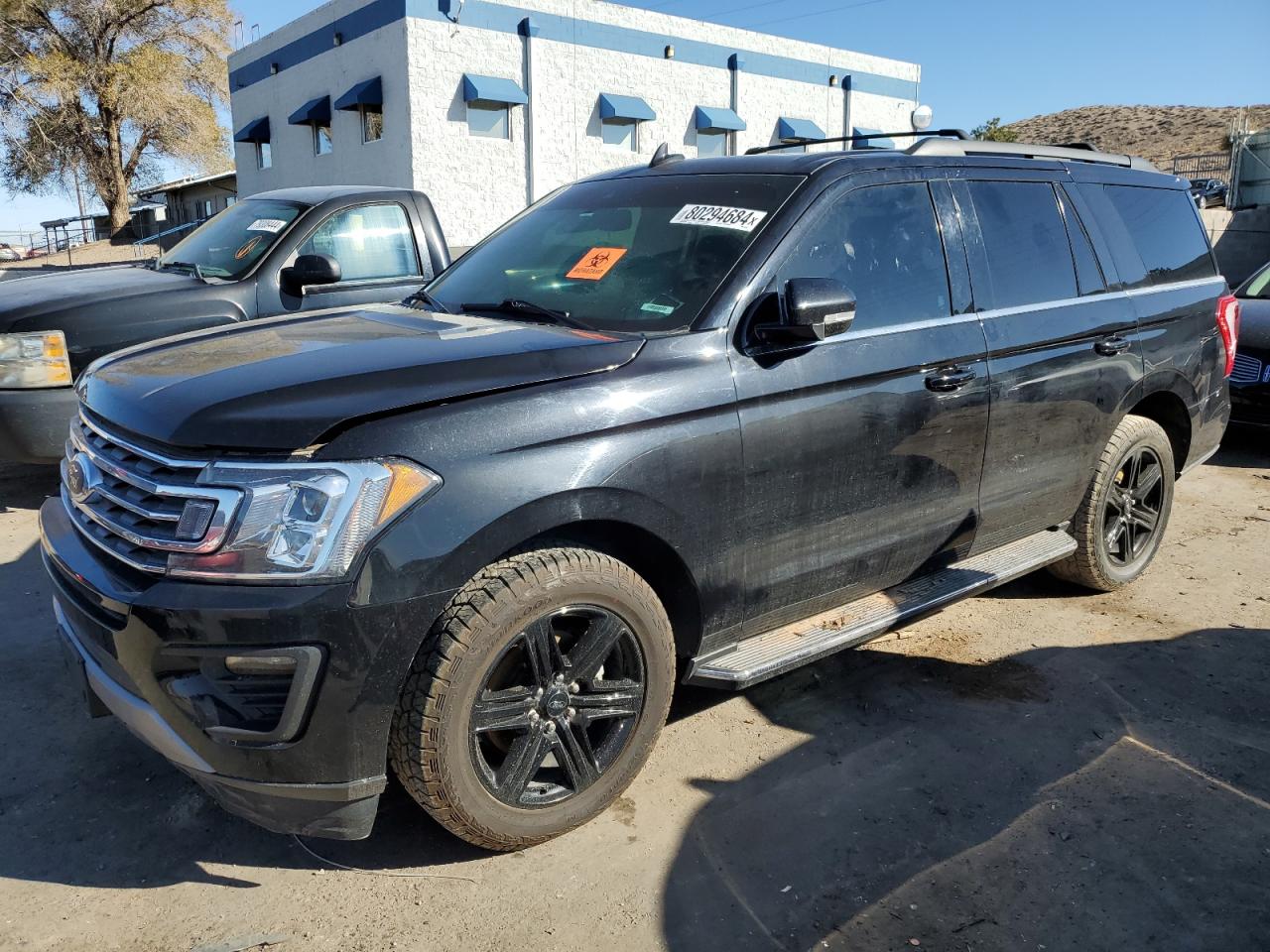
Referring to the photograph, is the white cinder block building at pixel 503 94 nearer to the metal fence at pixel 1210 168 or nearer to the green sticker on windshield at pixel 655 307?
the metal fence at pixel 1210 168

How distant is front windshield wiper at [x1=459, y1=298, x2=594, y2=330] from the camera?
3169mm

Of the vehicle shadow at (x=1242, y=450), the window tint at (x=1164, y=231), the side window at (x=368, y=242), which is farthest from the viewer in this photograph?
the vehicle shadow at (x=1242, y=450)

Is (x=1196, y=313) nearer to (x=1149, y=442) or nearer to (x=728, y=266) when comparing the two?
(x=1149, y=442)

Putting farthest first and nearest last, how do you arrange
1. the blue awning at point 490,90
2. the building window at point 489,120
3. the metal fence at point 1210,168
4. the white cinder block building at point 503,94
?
the metal fence at point 1210,168, the building window at point 489,120, the white cinder block building at point 503,94, the blue awning at point 490,90

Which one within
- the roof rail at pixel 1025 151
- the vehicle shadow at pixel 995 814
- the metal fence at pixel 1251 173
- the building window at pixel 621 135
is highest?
the building window at pixel 621 135

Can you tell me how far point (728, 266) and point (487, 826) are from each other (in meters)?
1.80

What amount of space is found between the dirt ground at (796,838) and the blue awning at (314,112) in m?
21.8

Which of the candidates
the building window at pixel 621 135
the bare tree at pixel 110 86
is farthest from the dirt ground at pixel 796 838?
the bare tree at pixel 110 86

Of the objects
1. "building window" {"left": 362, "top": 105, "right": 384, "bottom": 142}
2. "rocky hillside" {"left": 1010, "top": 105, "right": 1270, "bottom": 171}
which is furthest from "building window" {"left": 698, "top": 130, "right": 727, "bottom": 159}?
"rocky hillside" {"left": 1010, "top": 105, "right": 1270, "bottom": 171}

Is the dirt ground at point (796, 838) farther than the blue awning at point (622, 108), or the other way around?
the blue awning at point (622, 108)

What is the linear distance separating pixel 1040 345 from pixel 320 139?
24.2 m

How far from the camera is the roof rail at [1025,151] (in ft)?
12.5

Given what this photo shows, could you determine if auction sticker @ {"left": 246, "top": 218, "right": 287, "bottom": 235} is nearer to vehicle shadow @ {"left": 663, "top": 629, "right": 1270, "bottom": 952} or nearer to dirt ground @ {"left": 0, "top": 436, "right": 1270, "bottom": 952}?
dirt ground @ {"left": 0, "top": 436, "right": 1270, "bottom": 952}

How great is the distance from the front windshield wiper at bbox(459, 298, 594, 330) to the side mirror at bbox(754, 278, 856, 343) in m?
0.59
